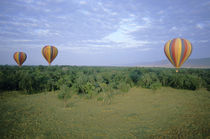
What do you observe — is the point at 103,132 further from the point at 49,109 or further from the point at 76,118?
the point at 49,109

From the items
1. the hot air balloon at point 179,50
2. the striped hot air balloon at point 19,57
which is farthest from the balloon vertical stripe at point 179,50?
the striped hot air balloon at point 19,57

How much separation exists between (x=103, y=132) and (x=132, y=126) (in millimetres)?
1048

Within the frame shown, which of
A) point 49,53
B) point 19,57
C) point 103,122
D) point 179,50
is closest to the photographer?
point 103,122

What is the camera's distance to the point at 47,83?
32.8 feet

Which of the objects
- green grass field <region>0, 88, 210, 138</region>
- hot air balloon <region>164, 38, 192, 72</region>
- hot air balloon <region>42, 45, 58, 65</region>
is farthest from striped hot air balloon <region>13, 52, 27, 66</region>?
hot air balloon <region>164, 38, 192, 72</region>

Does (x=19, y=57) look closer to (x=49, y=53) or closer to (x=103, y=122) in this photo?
(x=49, y=53)

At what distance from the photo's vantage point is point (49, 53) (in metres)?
25.8

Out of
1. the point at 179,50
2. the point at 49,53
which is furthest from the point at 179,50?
the point at 49,53

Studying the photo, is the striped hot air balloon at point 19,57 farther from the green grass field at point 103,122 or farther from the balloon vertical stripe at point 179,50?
the balloon vertical stripe at point 179,50

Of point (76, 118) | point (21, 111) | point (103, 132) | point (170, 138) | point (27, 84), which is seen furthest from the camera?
point (27, 84)

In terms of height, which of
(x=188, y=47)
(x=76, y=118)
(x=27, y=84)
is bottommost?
(x=76, y=118)

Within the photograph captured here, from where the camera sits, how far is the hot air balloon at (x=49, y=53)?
84.5 feet

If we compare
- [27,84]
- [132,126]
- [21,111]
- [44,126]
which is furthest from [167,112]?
[27,84]

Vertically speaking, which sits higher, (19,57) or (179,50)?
(19,57)
